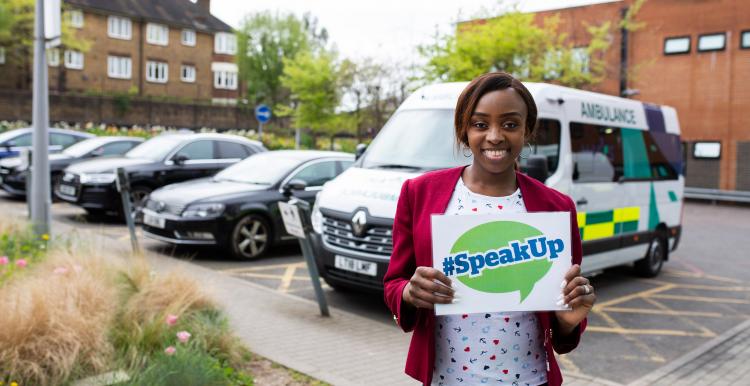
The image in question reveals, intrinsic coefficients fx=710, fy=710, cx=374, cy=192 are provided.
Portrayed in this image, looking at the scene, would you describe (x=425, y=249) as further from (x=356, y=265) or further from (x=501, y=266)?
(x=356, y=265)

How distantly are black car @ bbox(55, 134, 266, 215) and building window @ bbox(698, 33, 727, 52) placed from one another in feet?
66.0

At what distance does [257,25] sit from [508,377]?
55355mm

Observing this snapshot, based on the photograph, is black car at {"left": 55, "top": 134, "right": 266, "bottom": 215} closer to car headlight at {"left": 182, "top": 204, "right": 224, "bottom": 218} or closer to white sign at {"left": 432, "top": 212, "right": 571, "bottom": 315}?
car headlight at {"left": 182, "top": 204, "right": 224, "bottom": 218}

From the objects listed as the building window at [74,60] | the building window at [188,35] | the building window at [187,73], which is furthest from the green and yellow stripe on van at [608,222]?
the building window at [74,60]

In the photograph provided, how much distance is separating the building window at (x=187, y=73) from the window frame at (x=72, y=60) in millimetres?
6275

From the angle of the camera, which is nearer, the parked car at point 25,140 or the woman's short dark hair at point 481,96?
the woman's short dark hair at point 481,96

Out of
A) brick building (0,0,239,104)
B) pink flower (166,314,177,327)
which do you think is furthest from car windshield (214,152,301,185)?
brick building (0,0,239,104)

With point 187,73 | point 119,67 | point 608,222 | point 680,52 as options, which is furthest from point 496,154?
point 187,73

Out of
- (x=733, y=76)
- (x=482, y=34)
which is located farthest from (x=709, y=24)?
(x=482, y=34)

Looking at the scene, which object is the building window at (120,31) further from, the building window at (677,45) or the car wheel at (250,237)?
the car wheel at (250,237)

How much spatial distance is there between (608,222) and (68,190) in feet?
31.6

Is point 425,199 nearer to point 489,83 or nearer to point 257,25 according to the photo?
point 489,83

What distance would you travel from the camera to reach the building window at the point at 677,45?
27.6 metres

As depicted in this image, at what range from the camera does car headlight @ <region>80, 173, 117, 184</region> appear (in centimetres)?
1288
